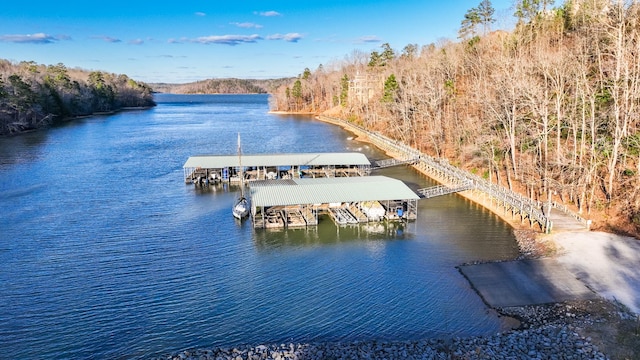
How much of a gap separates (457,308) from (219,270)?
13602 mm

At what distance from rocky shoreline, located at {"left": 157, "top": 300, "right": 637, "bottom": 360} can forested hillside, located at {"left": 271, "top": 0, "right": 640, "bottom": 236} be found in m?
→ 14.5

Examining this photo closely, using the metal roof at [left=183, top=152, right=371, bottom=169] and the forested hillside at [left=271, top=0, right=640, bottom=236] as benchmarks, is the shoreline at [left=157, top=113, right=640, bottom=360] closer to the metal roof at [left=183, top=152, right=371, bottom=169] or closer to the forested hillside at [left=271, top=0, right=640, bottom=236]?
the forested hillside at [left=271, top=0, right=640, bottom=236]

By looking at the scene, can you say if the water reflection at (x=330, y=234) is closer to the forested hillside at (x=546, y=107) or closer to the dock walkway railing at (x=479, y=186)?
the dock walkway railing at (x=479, y=186)

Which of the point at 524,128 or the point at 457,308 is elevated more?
the point at 524,128

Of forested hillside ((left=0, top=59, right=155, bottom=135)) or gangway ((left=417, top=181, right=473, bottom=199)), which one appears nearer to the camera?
gangway ((left=417, top=181, right=473, bottom=199))

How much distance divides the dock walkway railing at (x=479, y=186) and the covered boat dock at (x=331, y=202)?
292 inches

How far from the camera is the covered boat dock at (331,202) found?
32406 mm

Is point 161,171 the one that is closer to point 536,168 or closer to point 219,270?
point 219,270

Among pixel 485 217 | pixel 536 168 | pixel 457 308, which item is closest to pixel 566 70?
pixel 536 168

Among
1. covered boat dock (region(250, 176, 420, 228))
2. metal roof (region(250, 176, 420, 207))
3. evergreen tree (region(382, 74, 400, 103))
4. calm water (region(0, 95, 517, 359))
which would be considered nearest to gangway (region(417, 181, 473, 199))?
calm water (region(0, 95, 517, 359))

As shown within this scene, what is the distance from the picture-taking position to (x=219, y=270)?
25.5m

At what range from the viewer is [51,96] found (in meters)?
103

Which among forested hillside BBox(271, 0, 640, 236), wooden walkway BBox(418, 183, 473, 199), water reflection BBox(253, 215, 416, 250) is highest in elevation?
forested hillside BBox(271, 0, 640, 236)

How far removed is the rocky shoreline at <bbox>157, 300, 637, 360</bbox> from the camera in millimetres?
17000
